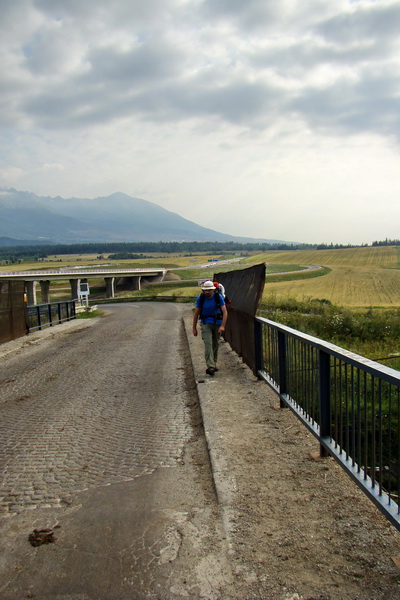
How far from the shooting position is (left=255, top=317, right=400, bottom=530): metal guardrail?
3305 millimetres

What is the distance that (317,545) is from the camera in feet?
10.2

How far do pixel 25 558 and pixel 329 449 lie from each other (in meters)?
2.45

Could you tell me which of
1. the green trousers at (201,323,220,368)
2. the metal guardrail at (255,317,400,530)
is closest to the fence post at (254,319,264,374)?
the metal guardrail at (255,317,400,530)

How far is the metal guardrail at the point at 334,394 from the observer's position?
3305 millimetres

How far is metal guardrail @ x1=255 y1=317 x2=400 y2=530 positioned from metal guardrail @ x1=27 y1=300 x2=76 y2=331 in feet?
44.1

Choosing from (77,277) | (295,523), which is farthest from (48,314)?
(77,277)

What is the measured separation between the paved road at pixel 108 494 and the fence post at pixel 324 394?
3.73 ft

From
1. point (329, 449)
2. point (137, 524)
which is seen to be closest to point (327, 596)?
point (137, 524)

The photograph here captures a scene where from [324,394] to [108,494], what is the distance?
1987 mm

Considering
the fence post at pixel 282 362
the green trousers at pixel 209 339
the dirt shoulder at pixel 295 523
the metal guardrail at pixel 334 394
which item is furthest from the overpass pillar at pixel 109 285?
the dirt shoulder at pixel 295 523

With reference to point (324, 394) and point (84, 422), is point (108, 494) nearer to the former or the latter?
point (324, 394)

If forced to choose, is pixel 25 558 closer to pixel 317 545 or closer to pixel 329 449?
pixel 317 545

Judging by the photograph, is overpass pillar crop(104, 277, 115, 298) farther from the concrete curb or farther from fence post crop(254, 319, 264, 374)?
fence post crop(254, 319, 264, 374)

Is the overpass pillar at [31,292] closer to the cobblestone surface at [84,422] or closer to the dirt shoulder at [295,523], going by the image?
the cobblestone surface at [84,422]
